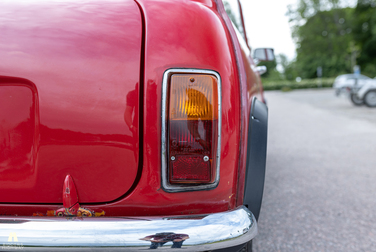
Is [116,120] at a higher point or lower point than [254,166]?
higher

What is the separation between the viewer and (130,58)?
3.24 ft

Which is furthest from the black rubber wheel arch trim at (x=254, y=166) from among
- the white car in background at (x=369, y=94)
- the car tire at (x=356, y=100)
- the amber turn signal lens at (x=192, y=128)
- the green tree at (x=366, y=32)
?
the green tree at (x=366, y=32)

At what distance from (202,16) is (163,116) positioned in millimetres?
420

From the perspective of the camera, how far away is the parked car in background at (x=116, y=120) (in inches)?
37.7

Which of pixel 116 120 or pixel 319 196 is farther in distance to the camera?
pixel 319 196

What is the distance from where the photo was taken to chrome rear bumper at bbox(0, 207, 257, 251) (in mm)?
870

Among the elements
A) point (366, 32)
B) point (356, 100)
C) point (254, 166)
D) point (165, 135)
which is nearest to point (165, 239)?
point (165, 135)

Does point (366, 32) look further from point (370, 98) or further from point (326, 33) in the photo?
point (370, 98)

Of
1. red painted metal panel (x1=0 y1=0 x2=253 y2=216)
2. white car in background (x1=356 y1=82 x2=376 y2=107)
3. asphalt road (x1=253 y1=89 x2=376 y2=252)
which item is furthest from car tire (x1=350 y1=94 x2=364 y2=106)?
red painted metal panel (x1=0 y1=0 x2=253 y2=216)

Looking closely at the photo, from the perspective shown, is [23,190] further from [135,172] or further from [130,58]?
[130,58]

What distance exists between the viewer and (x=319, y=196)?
8.74 ft

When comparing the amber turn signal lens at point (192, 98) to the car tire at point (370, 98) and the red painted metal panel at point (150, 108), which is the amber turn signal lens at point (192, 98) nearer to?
the red painted metal panel at point (150, 108)

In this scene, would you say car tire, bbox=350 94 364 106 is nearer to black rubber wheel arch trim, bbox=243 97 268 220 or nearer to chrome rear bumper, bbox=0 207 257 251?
black rubber wheel arch trim, bbox=243 97 268 220

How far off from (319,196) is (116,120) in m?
2.36
